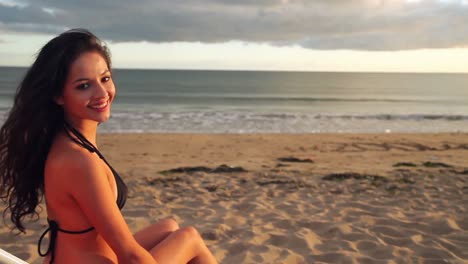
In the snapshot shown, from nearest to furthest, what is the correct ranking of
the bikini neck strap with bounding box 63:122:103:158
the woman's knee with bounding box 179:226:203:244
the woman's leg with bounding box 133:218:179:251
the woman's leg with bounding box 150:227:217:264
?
the bikini neck strap with bounding box 63:122:103:158 → the woman's leg with bounding box 150:227:217:264 → the woman's knee with bounding box 179:226:203:244 → the woman's leg with bounding box 133:218:179:251

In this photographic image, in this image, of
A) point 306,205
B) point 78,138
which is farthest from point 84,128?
point 306,205

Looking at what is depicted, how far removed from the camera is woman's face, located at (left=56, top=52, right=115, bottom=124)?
2006mm

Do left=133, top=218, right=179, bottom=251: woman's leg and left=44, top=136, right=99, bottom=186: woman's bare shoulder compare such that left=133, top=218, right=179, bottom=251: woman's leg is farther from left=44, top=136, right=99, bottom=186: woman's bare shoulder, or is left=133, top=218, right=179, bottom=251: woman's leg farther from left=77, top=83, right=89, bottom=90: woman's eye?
left=77, top=83, right=89, bottom=90: woman's eye

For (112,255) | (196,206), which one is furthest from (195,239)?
(196,206)

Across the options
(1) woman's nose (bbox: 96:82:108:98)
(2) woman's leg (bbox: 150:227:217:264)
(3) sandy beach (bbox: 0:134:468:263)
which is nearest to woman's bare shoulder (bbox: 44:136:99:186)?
(1) woman's nose (bbox: 96:82:108:98)

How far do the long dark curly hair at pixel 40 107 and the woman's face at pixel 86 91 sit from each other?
2 cm

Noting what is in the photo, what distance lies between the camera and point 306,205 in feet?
19.2

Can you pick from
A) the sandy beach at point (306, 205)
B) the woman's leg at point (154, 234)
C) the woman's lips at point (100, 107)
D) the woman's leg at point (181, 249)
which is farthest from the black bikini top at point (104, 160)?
the sandy beach at point (306, 205)

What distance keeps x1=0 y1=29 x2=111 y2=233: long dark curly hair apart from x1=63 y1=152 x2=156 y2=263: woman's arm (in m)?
0.26

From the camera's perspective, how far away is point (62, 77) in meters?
1.99

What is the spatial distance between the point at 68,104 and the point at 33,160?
0.29m

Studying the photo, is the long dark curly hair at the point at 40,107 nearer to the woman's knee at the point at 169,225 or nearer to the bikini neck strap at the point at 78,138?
the bikini neck strap at the point at 78,138

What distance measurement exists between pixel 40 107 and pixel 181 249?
3.18 ft

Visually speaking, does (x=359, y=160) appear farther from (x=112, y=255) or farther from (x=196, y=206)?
(x=112, y=255)
